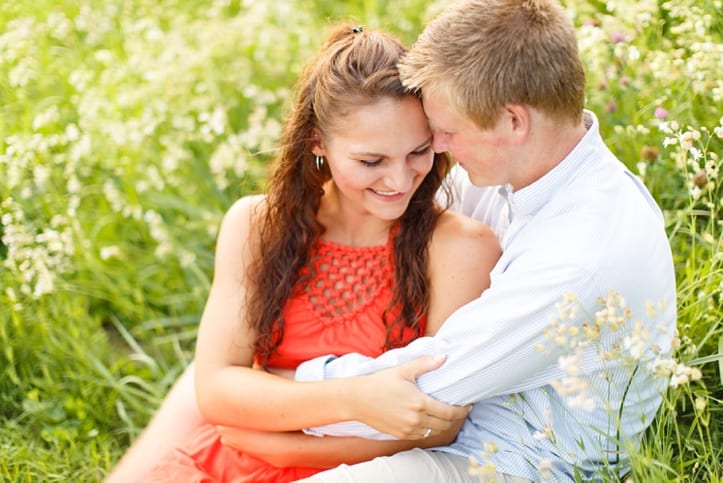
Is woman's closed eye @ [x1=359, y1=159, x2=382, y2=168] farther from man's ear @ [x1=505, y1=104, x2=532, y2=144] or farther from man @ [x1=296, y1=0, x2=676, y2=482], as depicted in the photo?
man's ear @ [x1=505, y1=104, x2=532, y2=144]

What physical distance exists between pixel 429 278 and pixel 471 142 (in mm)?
477

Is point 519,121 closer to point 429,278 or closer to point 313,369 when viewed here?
point 429,278

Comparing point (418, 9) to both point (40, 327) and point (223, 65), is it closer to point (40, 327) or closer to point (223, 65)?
point (223, 65)

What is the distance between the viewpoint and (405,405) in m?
2.35

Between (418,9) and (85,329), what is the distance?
2294mm

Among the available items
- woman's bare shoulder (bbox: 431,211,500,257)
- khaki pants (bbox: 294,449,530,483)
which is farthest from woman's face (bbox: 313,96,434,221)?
khaki pants (bbox: 294,449,530,483)

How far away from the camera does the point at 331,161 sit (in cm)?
266

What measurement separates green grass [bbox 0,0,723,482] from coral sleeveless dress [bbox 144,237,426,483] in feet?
1.42

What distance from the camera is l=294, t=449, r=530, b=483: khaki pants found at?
241 cm

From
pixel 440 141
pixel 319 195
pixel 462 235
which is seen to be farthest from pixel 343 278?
pixel 440 141

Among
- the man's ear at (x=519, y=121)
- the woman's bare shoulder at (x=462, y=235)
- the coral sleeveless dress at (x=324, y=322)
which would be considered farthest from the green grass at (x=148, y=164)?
the man's ear at (x=519, y=121)

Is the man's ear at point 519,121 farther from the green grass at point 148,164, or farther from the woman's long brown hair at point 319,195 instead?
the green grass at point 148,164

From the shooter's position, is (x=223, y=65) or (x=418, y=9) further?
(x=418, y=9)

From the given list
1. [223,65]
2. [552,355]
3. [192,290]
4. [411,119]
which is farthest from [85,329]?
[552,355]
